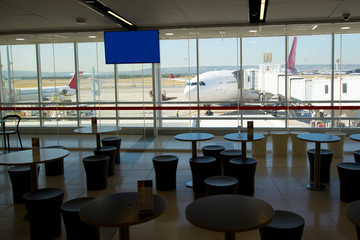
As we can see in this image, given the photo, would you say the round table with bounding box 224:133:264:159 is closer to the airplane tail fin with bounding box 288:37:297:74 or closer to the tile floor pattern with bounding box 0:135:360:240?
the tile floor pattern with bounding box 0:135:360:240

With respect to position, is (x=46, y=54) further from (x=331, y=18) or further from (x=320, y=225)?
(x=320, y=225)

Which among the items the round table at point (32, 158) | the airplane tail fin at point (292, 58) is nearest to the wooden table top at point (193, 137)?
the round table at point (32, 158)

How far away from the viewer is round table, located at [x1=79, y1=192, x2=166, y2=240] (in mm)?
2186

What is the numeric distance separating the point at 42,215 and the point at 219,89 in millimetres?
7201

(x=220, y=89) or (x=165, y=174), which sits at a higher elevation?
(x=220, y=89)

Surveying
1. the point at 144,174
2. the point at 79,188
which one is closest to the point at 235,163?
the point at 144,174

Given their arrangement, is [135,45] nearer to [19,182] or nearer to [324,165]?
[19,182]

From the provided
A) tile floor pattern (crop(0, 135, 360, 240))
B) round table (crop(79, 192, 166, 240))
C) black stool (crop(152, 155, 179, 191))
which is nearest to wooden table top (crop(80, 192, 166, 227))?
round table (crop(79, 192, 166, 240))

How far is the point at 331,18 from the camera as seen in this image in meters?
6.86

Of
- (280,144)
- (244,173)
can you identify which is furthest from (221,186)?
(280,144)

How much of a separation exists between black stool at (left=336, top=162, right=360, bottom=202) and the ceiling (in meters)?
Answer: 2.84

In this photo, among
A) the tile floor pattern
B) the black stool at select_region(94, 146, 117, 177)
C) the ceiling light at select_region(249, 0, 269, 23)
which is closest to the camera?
the tile floor pattern

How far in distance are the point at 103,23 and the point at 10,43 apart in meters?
3.08

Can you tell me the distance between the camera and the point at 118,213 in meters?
2.32
